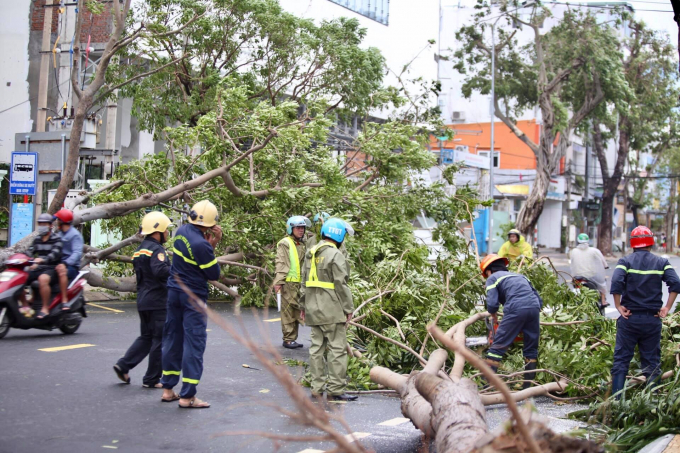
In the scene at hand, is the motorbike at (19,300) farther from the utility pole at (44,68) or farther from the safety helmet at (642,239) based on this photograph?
the utility pole at (44,68)

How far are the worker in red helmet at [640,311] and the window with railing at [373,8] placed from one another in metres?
28.8

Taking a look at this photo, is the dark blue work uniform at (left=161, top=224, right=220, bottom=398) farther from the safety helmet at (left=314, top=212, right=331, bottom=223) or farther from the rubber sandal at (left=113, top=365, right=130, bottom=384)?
the safety helmet at (left=314, top=212, right=331, bottom=223)

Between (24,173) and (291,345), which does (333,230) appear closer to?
(291,345)

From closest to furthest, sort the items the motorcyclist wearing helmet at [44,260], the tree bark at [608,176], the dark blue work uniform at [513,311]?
the dark blue work uniform at [513,311] → the motorcyclist wearing helmet at [44,260] → the tree bark at [608,176]

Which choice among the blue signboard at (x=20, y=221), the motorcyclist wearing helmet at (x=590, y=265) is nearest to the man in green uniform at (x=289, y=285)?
the motorcyclist wearing helmet at (x=590, y=265)

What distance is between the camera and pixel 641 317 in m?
6.66

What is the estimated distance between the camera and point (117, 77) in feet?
63.0

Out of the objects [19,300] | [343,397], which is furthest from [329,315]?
[19,300]

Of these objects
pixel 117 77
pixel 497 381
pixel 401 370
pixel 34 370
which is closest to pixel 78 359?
pixel 34 370

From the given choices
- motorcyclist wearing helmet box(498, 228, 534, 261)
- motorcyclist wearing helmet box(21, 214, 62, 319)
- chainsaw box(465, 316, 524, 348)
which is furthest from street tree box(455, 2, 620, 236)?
motorcyclist wearing helmet box(21, 214, 62, 319)

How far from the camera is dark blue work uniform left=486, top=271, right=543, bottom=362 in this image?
287 inches

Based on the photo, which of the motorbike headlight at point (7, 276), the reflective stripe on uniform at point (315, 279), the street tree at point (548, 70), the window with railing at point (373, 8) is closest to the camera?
the reflective stripe on uniform at point (315, 279)

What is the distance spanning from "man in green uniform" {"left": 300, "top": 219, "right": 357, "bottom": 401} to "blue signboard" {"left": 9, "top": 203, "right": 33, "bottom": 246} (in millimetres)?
10165

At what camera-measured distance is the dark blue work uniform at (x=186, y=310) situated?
6.38 meters
